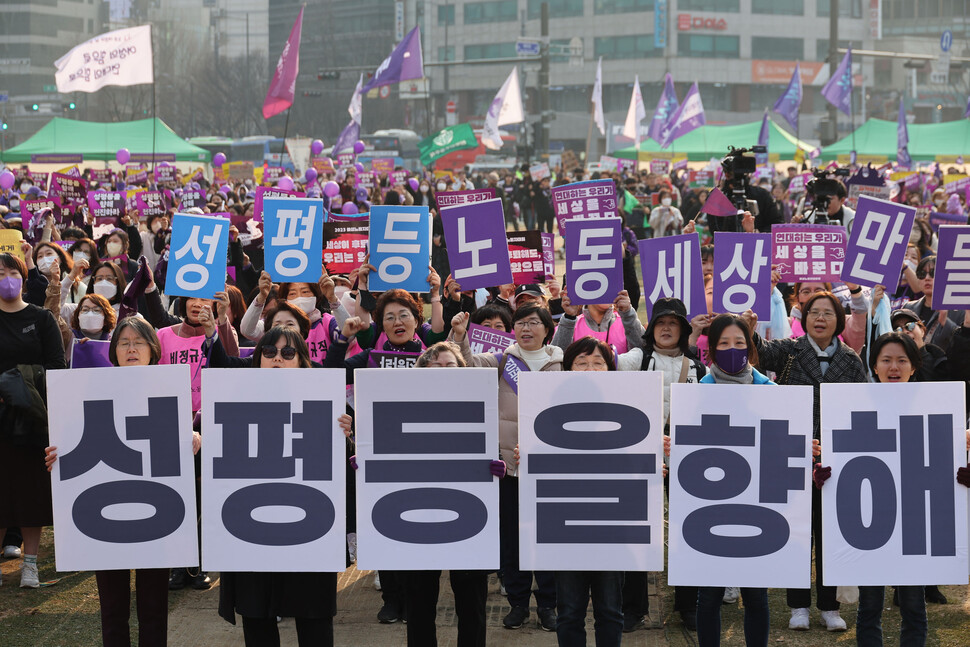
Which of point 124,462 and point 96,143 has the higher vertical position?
point 96,143

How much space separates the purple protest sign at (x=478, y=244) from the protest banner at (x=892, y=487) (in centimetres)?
304

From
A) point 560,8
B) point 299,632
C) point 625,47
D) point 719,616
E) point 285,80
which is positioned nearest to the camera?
point 299,632

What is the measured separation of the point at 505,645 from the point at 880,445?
2.20 meters

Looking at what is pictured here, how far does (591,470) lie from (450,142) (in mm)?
22750

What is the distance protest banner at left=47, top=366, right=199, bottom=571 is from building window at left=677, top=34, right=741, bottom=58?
3253 inches

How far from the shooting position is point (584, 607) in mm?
5312

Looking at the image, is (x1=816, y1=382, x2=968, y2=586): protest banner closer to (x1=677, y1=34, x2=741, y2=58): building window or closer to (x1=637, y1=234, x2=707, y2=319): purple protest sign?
(x1=637, y1=234, x2=707, y2=319): purple protest sign

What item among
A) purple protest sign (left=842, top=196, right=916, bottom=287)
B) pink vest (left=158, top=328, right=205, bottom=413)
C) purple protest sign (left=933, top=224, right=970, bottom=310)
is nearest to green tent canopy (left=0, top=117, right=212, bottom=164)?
pink vest (left=158, top=328, right=205, bottom=413)

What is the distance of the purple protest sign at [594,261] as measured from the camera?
7598 mm

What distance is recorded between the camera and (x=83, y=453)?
5332 millimetres

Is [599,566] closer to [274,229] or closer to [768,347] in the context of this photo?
[768,347]

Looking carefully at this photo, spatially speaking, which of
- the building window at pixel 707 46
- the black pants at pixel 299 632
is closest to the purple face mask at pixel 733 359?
the black pants at pixel 299 632

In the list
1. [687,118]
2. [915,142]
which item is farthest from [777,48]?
[687,118]

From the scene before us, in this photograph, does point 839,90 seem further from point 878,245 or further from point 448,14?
point 448,14
